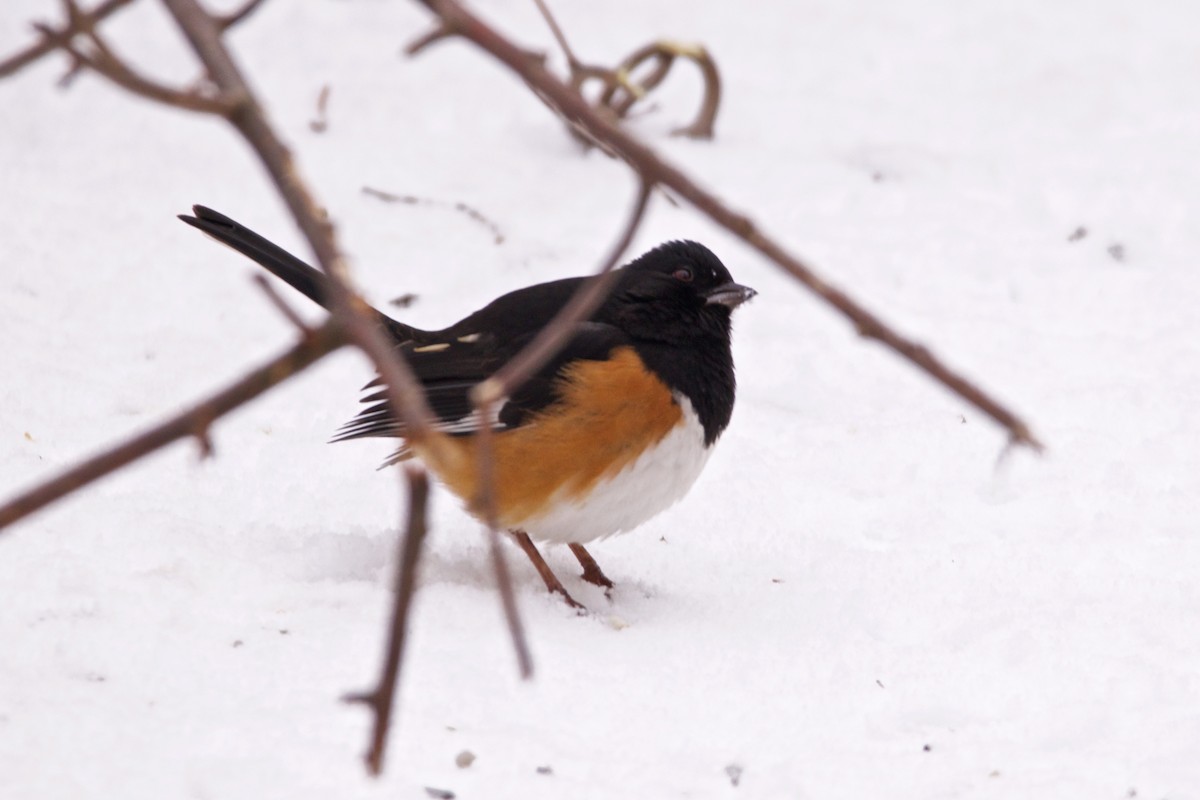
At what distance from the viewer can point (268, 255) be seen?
3818mm

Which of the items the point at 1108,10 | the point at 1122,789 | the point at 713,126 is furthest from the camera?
the point at 1108,10

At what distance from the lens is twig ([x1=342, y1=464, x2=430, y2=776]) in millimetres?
1061

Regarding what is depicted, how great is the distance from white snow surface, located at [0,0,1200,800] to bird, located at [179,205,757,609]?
28cm

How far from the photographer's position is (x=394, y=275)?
5.64 m

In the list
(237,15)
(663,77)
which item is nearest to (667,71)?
(663,77)

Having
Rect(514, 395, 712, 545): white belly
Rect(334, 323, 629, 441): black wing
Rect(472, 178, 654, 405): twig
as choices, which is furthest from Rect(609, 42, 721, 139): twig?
Rect(472, 178, 654, 405): twig

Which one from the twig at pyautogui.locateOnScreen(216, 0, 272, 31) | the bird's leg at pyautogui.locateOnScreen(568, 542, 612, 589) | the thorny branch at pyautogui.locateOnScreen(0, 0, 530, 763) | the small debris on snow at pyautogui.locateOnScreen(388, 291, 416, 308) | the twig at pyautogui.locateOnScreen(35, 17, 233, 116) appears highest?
the twig at pyautogui.locateOnScreen(35, 17, 233, 116)

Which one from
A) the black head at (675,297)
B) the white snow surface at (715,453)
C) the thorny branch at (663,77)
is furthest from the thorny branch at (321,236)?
the thorny branch at (663,77)

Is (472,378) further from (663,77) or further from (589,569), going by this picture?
(663,77)

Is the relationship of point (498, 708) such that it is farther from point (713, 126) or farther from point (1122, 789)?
point (713, 126)

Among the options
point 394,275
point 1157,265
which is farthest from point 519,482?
point 1157,265

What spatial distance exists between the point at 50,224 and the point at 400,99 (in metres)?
1.84

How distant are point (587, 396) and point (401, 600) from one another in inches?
98.5

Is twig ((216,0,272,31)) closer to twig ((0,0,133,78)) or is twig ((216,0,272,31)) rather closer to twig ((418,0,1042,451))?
twig ((0,0,133,78))
